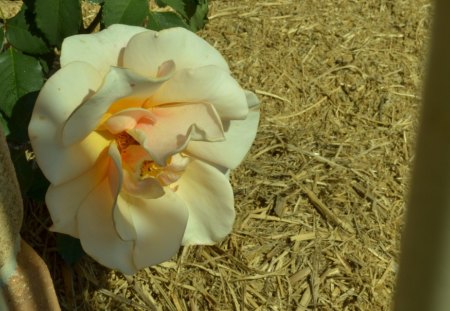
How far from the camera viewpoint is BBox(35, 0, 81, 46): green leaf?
4.25 feet

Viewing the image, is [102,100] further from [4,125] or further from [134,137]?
[4,125]

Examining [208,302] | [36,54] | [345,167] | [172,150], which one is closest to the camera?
[172,150]

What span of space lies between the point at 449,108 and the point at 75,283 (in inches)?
48.9

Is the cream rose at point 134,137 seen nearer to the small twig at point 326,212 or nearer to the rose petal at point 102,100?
the rose petal at point 102,100

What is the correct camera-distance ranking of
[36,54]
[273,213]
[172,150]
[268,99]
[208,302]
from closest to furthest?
[172,150]
[36,54]
[208,302]
[273,213]
[268,99]

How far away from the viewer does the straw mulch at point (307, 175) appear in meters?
1.62

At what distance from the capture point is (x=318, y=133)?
1997 mm

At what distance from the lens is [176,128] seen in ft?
3.53

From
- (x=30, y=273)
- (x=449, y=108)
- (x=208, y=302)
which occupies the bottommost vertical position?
(x=208, y=302)

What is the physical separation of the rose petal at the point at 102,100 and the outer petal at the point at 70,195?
3.0 inches

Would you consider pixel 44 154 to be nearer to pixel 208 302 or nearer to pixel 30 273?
pixel 30 273

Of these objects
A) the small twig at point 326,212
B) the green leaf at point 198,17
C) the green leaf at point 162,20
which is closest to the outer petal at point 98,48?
the green leaf at point 162,20

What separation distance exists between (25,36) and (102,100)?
37 centimetres

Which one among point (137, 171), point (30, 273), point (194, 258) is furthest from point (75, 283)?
point (137, 171)
